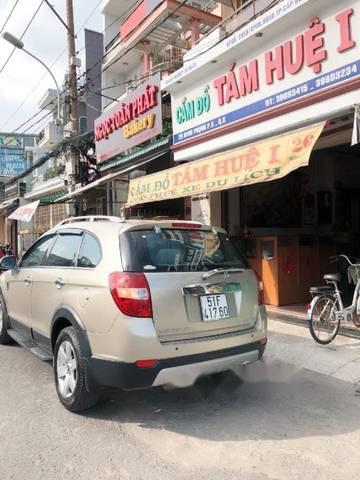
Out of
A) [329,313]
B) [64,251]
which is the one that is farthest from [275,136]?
[64,251]

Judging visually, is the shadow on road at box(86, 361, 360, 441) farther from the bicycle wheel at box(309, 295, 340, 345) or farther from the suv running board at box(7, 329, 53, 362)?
the bicycle wheel at box(309, 295, 340, 345)

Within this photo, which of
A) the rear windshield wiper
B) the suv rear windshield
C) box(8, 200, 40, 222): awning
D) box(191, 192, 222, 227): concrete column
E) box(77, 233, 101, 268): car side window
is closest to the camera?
the suv rear windshield

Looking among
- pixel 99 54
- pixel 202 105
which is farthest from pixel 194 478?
pixel 99 54

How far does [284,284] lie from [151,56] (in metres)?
13.4

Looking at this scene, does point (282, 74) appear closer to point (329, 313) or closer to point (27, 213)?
point (329, 313)

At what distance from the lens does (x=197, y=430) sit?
3.67 metres

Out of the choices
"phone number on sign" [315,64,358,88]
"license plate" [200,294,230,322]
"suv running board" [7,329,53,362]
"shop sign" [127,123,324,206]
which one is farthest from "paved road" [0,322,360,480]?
"phone number on sign" [315,64,358,88]

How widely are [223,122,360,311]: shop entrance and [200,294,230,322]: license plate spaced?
468 cm

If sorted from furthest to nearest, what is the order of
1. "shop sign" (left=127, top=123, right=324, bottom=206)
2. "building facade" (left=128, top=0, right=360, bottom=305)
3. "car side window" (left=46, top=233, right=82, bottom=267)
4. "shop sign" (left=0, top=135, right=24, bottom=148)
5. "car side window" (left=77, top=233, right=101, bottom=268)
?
1. "shop sign" (left=0, top=135, right=24, bottom=148)
2. "building facade" (left=128, top=0, right=360, bottom=305)
3. "shop sign" (left=127, top=123, right=324, bottom=206)
4. "car side window" (left=46, top=233, right=82, bottom=267)
5. "car side window" (left=77, top=233, right=101, bottom=268)

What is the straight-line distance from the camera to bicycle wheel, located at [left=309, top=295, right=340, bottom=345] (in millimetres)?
6051

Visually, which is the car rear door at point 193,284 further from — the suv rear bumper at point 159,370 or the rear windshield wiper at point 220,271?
the suv rear bumper at point 159,370

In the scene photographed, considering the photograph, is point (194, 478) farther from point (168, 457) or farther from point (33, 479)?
point (33, 479)

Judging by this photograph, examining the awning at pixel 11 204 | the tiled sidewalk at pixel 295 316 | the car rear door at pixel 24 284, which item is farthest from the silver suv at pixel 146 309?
the awning at pixel 11 204

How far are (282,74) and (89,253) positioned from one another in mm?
4805
